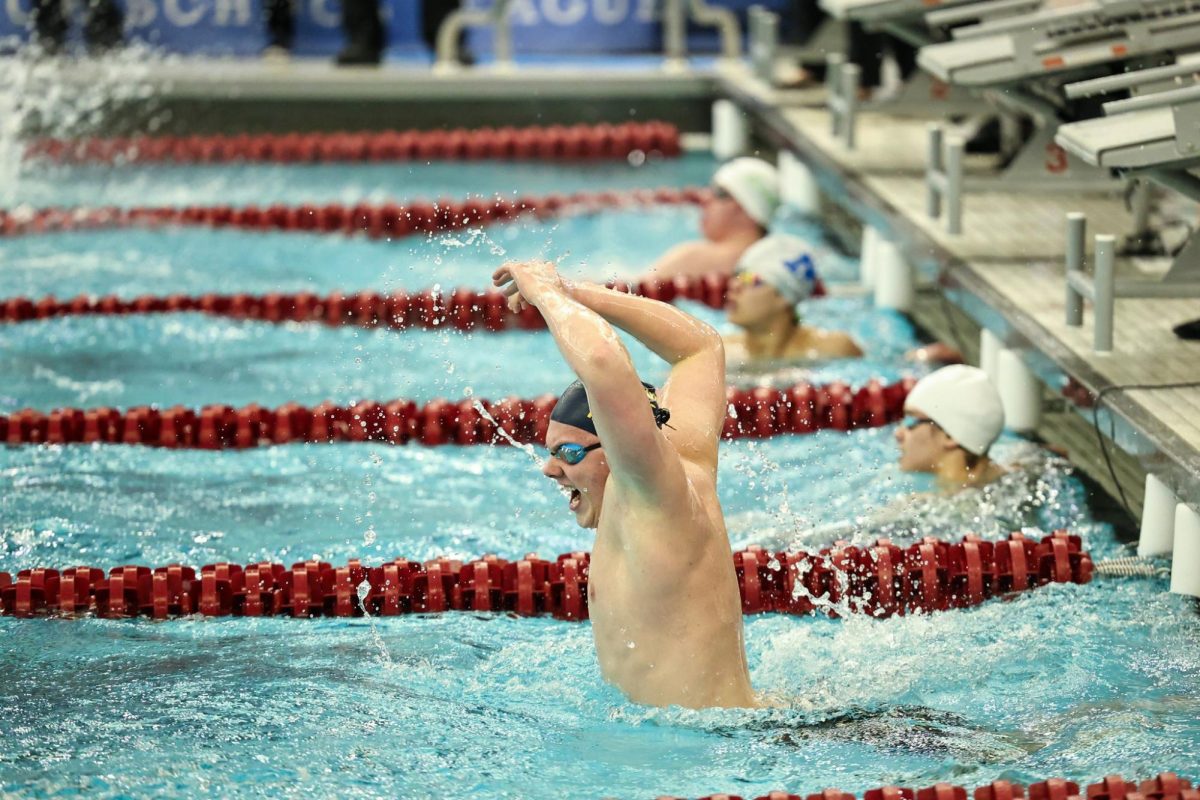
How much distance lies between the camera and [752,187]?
6.41 meters

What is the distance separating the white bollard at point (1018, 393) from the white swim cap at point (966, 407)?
69 centimetres

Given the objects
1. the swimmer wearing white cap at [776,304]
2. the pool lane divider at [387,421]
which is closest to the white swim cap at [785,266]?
the swimmer wearing white cap at [776,304]

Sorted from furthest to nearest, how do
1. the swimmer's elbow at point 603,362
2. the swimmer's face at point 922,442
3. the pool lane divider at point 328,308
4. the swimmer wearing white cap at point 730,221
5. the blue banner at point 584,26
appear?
the blue banner at point 584,26 < the swimmer wearing white cap at point 730,221 < the pool lane divider at point 328,308 < the swimmer's face at point 922,442 < the swimmer's elbow at point 603,362

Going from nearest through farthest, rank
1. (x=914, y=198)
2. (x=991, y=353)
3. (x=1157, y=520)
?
(x=1157, y=520) → (x=991, y=353) → (x=914, y=198)

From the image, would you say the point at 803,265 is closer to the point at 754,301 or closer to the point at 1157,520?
the point at 754,301

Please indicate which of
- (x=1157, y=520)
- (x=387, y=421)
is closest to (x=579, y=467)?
(x=1157, y=520)

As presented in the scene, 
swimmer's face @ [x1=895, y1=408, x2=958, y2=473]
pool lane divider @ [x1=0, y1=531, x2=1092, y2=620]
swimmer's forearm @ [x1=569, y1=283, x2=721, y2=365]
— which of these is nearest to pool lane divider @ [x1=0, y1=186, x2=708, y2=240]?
swimmer's face @ [x1=895, y1=408, x2=958, y2=473]

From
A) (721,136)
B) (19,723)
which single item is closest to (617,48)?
(721,136)

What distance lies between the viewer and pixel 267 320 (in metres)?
6.37

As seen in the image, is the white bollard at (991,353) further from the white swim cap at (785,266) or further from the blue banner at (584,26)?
the blue banner at (584,26)

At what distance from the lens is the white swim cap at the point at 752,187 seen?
6398mm

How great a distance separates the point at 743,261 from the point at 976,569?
1799 millimetres

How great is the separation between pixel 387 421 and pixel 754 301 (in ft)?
3.99

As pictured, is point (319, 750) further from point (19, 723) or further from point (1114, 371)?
point (1114, 371)
